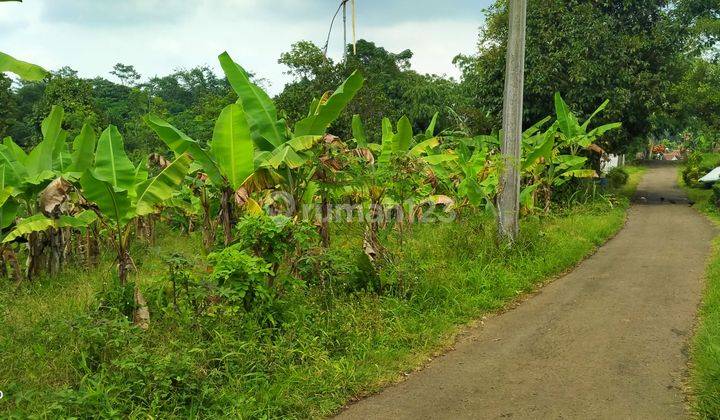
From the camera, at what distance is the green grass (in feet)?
12.6

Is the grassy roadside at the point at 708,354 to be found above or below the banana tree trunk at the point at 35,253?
below

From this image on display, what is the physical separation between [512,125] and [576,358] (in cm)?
443

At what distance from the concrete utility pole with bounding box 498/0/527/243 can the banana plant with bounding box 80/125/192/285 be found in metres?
4.85

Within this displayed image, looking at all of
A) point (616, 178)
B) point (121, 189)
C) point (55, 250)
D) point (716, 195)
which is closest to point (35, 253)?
point (55, 250)

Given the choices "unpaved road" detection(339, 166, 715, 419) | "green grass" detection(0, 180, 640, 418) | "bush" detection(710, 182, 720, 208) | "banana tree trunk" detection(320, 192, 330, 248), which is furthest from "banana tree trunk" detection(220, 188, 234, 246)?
"bush" detection(710, 182, 720, 208)

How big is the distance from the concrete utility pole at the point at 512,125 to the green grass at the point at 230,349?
5.55 ft

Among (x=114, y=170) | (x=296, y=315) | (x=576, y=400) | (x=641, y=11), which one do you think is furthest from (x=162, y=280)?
(x=641, y=11)

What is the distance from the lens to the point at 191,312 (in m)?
4.82

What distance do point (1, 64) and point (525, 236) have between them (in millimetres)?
7087

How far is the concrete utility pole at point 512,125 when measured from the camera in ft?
27.3

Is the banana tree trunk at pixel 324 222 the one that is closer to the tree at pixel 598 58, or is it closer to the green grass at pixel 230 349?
the green grass at pixel 230 349

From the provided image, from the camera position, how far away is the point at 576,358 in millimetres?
5000

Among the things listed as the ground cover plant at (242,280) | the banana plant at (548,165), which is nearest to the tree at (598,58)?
the banana plant at (548,165)

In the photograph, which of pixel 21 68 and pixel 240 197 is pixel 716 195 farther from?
pixel 21 68
